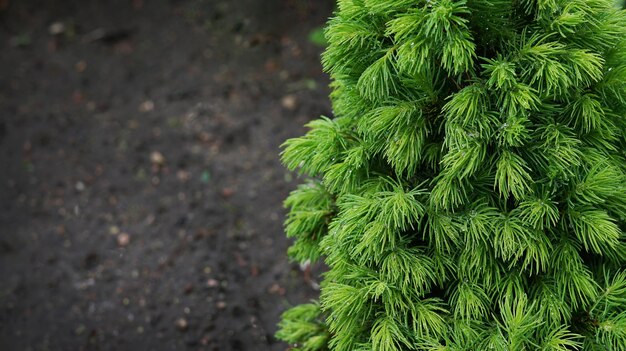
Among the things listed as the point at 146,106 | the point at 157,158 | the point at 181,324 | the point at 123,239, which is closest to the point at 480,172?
the point at 181,324

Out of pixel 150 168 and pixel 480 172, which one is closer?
pixel 480 172

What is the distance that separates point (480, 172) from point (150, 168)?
10.5 feet

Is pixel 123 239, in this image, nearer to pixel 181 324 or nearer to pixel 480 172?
pixel 181 324

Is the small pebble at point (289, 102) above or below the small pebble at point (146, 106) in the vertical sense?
below

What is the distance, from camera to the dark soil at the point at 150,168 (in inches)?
149

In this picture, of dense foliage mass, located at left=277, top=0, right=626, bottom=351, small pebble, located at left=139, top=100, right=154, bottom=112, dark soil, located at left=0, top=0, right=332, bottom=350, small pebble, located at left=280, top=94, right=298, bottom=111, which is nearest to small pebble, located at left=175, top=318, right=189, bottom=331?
dark soil, located at left=0, top=0, right=332, bottom=350

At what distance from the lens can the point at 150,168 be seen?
464cm

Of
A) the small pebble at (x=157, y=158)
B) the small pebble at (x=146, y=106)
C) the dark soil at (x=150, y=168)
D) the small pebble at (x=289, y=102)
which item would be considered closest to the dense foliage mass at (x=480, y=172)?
the dark soil at (x=150, y=168)

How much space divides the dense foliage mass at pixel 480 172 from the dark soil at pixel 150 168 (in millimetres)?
1590

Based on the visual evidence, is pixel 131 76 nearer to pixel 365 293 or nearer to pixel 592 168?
pixel 365 293

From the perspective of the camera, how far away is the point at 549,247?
2027mm

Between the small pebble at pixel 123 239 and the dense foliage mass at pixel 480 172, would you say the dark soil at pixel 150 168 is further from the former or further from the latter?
the dense foliage mass at pixel 480 172

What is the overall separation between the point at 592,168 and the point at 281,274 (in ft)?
7.57

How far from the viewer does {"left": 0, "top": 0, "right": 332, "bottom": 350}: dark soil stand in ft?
12.4
